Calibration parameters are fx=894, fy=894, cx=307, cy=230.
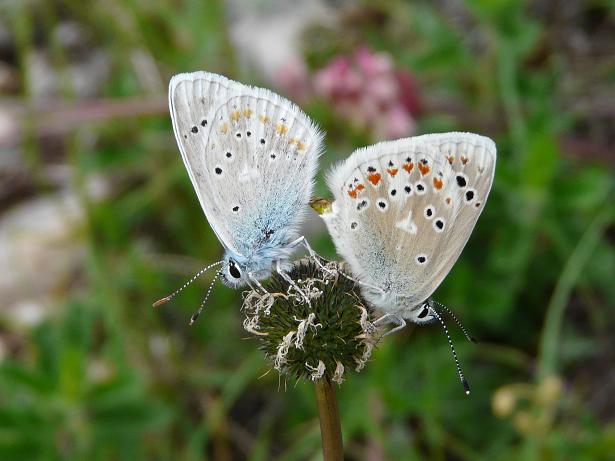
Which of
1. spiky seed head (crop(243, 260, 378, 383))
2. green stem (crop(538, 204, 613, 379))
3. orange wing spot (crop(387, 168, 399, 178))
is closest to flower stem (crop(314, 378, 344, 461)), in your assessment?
spiky seed head (crop(243, 260, 378, 383))

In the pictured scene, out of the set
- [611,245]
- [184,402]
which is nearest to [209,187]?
[184,402]

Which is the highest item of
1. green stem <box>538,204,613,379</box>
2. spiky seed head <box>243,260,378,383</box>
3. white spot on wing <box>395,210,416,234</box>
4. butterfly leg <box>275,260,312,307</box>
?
butterfly leg <box>275,260,312,307</box>

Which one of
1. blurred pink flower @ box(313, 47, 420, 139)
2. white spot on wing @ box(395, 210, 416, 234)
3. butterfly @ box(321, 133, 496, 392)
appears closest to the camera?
butterfly @ box(321, 133, 496, 392)

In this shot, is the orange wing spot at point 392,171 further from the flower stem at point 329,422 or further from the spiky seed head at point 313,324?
the flower stem at point 329,422

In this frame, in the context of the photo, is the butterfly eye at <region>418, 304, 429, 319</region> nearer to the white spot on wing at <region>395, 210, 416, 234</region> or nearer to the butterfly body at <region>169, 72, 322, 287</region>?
the white spot on wing at <region>395, 210, 416, 234</region>

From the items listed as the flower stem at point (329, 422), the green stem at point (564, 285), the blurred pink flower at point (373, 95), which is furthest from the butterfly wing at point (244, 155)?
the blurred pink flower at point (373, 95)

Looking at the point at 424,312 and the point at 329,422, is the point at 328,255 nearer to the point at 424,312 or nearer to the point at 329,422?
the point at 424,312

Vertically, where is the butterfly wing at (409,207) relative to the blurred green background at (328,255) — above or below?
above

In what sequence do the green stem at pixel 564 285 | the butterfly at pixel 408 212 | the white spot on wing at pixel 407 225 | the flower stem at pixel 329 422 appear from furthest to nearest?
the green stem at pixel 564 285 < the white spot on wing at pixel 407 225 < the butterfly at pixel 408 212 < the flower stem at pixel 329 422
